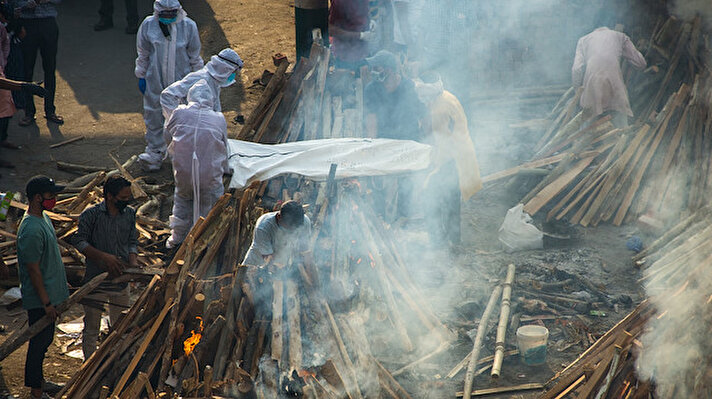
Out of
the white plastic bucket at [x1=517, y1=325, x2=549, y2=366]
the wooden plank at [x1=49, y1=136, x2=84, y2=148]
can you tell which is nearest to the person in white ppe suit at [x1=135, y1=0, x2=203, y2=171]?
the wooden plank at [x1=49, y1=136, x2=84, y2=148]

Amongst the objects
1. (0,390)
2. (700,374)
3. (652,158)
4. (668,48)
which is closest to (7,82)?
(0,390)

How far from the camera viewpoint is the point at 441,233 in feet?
28.2

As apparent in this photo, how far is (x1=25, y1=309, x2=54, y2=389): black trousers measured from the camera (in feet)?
17.8

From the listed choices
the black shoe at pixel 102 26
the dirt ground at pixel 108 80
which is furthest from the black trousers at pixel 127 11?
the dirt ground at pixel 108 80

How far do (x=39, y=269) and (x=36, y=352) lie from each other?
732mm

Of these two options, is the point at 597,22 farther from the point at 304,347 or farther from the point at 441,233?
the point at 304,347

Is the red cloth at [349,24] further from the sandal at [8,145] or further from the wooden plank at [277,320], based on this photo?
the wooden plank at [277,320]

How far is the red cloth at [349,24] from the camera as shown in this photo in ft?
33.7

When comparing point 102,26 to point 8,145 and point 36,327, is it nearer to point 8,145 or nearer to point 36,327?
point 8,145

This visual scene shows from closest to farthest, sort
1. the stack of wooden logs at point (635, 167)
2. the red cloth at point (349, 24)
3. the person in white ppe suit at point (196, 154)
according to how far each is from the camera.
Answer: the person in white ppe suit at point (196, 154)
the stack of wooden logs at point (635, 167)
the red cloth at point (349, 24)

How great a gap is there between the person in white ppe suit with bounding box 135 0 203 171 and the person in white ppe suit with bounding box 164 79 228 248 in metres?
1.82

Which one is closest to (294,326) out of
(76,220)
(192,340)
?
(192,340)

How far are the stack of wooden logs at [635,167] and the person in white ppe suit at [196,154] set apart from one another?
4.32 meters

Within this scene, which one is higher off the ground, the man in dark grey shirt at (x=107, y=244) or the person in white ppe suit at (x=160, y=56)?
the person in white ppe suit at (x=160, y=56)
